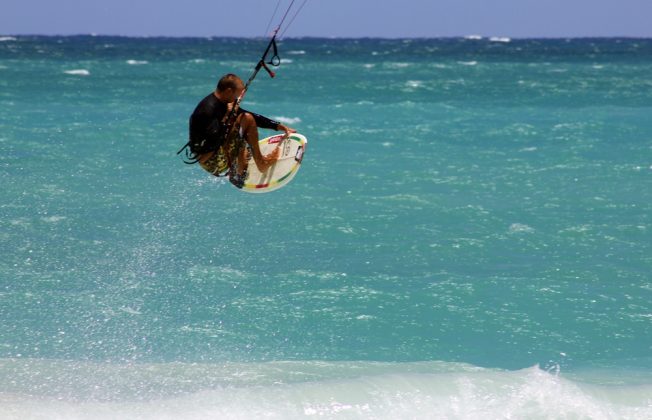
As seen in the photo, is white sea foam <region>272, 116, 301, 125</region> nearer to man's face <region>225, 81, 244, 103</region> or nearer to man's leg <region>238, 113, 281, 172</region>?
man's leg <region>238, 113, 281, 172</region>

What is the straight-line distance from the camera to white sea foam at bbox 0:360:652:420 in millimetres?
8312

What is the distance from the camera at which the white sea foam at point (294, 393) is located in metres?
A: 8.31

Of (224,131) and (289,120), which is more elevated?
(224,131)

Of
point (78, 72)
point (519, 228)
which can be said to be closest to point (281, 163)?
point (519, 228)

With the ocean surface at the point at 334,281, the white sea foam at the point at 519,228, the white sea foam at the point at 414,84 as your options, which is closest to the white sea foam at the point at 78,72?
the white sea foam at the point at 414,84

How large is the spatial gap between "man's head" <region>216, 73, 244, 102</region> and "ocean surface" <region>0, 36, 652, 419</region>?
2.50 m

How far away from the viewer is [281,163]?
1032 cm

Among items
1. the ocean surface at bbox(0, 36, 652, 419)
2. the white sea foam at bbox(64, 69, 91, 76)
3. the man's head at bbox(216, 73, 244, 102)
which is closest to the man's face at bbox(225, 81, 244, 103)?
the man's head at bbox(216, 73, 244, 102)

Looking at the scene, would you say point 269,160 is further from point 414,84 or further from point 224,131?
point 414,84

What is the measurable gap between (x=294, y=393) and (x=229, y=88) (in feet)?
8.95

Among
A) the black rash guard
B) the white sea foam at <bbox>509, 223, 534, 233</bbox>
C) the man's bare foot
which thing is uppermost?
the black rash guard

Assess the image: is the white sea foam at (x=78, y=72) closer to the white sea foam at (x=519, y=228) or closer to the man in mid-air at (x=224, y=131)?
the white sea foam at (x=519, y=228)

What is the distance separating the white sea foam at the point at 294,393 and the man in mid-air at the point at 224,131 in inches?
76.7

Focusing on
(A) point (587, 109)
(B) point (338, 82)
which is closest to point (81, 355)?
(A) point (587, 109)
